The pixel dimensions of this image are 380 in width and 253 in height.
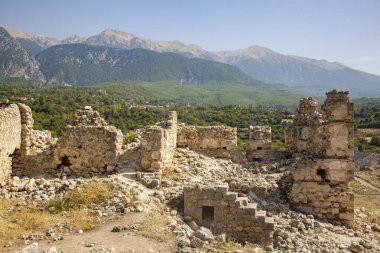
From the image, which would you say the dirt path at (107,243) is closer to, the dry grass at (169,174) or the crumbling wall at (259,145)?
the dry grass at (169,174)

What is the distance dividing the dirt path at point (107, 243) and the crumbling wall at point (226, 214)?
7.08 feet

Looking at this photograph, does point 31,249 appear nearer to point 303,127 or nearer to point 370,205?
point 303,127

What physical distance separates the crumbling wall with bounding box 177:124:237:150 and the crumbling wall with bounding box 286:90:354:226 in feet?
18.4

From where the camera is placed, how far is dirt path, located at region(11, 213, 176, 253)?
9289 millimetres

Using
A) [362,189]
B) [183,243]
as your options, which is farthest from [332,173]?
[362,189]

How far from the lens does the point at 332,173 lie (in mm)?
14812

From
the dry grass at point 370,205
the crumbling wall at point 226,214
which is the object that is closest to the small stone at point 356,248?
the crumbling wall at point 226,214

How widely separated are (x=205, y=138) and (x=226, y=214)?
840 centimetres

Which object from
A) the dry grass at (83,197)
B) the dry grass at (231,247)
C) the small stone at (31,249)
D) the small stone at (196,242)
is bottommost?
the dry grass at (231,247)

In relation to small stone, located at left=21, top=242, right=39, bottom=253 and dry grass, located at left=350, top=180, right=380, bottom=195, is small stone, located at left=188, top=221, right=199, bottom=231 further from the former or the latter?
dry grass, located at left=350, top=180, right=380, bottom=195

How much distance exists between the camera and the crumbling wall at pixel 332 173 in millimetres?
14688

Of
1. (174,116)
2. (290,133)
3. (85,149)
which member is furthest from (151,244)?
(290,133)

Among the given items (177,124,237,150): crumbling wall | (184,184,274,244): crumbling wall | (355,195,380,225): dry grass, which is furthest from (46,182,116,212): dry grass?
(355,195,380,225): dry grass

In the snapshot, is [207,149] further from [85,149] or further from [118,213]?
[118,213]
